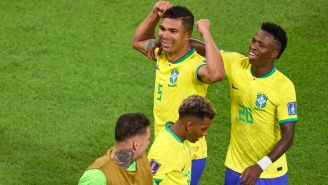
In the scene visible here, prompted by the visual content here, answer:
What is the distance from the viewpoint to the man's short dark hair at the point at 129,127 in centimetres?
543

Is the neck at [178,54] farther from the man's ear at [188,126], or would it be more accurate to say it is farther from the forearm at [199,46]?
the man's ear at [188,126]

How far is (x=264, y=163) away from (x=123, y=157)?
74.4 inches

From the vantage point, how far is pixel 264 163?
680cm

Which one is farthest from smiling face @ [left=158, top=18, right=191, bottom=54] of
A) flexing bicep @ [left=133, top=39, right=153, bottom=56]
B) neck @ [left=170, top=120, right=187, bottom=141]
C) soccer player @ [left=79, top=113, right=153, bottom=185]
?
soccer player @ [left=79, top=113, right=153, bottom=185]

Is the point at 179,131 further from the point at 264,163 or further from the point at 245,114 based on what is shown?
the point at 245,114

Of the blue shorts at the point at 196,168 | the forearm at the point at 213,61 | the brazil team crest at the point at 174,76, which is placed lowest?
the blue shorts at the point at 196,168

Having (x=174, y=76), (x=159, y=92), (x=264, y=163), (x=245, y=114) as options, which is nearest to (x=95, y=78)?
(x=159, y=92)

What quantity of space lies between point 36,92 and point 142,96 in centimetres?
161

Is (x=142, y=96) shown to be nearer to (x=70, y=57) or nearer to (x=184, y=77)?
(x=70, y=57)

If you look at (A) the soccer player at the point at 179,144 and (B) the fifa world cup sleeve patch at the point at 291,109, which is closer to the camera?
(A) the soccer player at the point at 179,144

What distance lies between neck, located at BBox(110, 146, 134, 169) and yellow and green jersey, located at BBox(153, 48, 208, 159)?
185 centimetres

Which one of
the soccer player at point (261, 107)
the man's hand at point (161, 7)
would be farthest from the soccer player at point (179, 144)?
the man's hand at point (161, 7)

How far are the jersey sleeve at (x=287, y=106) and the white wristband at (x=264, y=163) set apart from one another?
41 centimetres

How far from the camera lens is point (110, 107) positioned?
10828 mm
